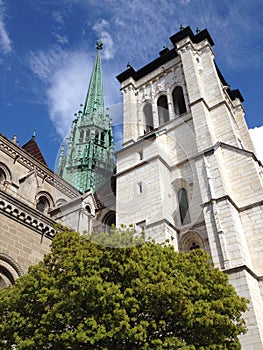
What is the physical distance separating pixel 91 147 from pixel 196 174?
439 inches

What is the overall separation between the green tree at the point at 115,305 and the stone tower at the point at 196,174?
15.2 ft

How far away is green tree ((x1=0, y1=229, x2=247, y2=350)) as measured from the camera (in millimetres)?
7273

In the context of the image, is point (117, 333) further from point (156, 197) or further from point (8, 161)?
point (8, 161)

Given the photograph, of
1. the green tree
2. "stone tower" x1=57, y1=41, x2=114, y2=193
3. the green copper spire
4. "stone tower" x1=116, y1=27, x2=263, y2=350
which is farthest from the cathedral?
the green copper spire

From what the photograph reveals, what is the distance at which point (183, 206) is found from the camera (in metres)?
18.2

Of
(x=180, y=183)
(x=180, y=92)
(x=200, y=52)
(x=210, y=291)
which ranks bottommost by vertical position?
(x=210, y=291)

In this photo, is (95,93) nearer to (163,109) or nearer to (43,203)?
(163,109)

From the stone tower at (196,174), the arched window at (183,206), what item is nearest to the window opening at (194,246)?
the stone tower at (196,174)

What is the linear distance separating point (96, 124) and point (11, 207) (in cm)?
2574

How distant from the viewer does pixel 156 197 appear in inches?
688

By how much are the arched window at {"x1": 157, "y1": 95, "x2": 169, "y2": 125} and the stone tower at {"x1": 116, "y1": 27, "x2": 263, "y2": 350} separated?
81mm

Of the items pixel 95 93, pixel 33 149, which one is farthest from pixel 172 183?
pixel 95 93

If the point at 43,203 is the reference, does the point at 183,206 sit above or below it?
below

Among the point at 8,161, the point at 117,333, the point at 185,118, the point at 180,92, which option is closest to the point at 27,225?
the point at 117,333
